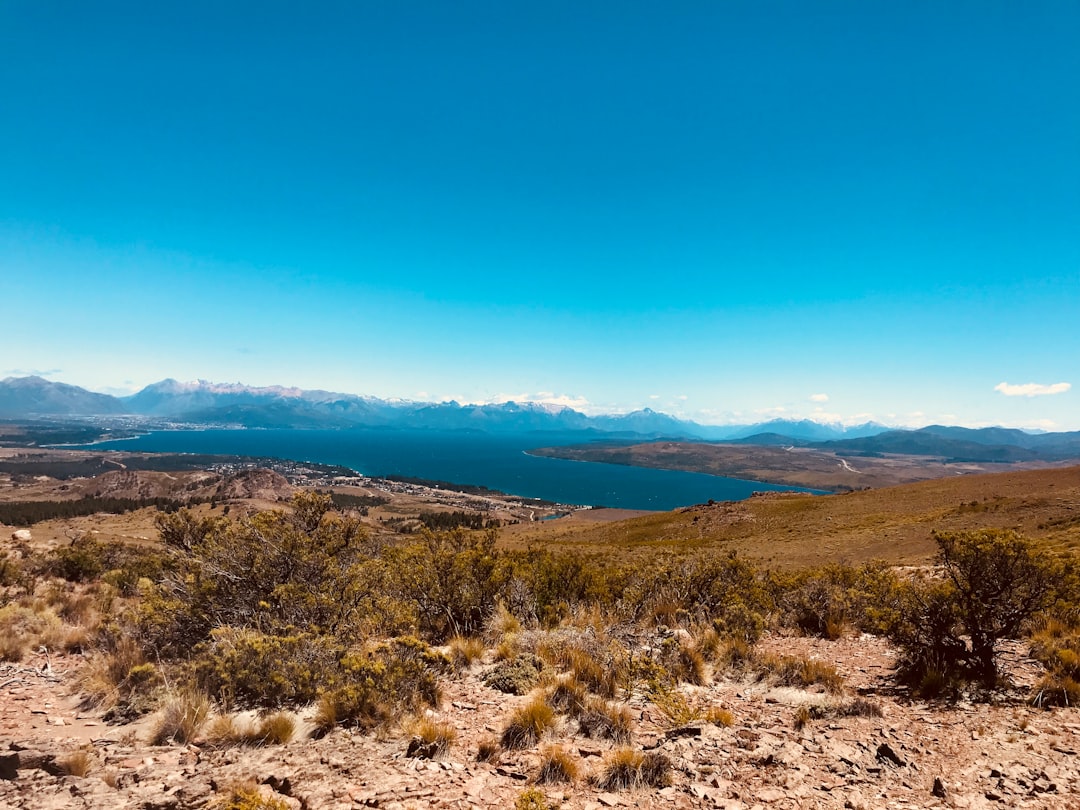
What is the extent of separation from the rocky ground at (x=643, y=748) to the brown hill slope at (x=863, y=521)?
83.0 ft

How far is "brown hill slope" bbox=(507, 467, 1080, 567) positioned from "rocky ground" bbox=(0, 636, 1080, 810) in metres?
25.3

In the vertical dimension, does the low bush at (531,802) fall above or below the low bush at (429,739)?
above

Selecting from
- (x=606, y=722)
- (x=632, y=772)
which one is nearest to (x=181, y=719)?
(x=606, y=722)

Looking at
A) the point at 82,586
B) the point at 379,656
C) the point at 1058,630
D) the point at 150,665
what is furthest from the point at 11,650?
the point at 1058,630

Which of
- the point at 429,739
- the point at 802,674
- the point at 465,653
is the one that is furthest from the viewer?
the point at 465,653

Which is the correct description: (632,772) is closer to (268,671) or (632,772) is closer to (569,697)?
(569,697)

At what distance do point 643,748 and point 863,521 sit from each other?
52.9 m

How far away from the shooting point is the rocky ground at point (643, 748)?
4.60 metres

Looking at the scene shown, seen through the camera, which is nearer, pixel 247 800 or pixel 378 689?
pixel 247 800

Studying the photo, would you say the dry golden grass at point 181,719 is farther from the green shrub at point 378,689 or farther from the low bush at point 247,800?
the low bush at point 247,800

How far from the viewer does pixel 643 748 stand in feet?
18.7

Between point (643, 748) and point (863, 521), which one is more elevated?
point (643, 748)

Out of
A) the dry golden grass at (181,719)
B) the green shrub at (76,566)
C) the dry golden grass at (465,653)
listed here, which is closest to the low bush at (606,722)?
the dry golden grass at (465,653)

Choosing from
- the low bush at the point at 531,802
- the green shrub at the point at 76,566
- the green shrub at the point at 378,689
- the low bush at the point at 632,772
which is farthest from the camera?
the green shrub at the point at 76,566
